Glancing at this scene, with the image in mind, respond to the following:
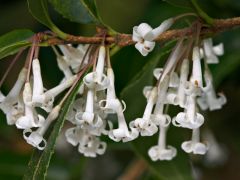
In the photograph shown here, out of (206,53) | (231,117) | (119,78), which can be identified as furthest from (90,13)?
(231,117)

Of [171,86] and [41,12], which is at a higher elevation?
[41,12]

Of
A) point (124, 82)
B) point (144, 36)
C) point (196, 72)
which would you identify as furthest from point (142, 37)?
point (124, 82)

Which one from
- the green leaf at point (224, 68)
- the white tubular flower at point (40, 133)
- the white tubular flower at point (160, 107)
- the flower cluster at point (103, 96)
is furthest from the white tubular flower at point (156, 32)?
the green leaf at point (224, 68)


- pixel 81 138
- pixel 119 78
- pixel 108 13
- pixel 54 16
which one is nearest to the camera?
pixel 81 138

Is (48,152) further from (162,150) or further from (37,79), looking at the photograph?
(162,150)

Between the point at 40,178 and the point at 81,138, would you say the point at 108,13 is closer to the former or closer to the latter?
the point at 81,138

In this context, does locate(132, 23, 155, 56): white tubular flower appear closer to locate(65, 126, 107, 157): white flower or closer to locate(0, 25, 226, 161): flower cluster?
locate(0, 25, 226, 161): flower cluster
